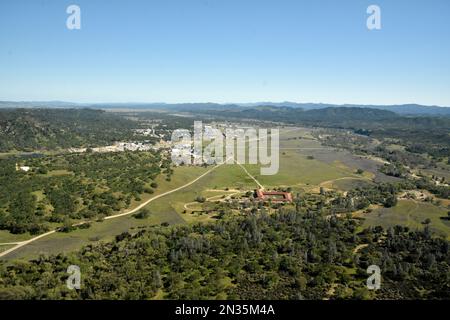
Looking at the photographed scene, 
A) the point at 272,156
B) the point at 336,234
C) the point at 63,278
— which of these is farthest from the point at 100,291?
the point at 272,156

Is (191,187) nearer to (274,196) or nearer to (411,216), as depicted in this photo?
(274,196)

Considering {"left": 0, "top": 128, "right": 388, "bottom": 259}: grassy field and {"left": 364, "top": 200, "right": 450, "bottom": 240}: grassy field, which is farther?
{"left": 364, "top": 200, "right": 450, "bottom": 240}: grassy field

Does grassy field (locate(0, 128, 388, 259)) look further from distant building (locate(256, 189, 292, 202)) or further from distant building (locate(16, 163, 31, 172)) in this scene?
distant building (locate(16, 163, 31, 172))

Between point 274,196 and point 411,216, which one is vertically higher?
point 274,196

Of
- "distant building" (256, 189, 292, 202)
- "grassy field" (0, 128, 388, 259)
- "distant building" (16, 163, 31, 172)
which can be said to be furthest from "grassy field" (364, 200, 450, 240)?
"distant building" (16, 163, 31, 172)

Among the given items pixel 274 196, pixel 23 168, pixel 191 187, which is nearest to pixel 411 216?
pixel 274 196

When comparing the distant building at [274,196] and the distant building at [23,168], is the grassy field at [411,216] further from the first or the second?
the distant building at [23,168]
